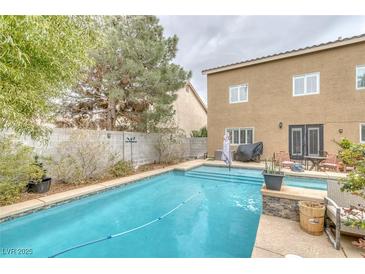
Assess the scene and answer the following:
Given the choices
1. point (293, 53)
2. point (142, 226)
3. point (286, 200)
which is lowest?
point (142, 226)

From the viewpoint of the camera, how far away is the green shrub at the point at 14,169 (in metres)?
5.83

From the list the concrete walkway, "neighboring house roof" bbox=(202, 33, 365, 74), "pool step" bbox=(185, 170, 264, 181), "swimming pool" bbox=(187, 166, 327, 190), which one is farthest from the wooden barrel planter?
"neighboring house roof" bbox=(202, 33, 365, 74)

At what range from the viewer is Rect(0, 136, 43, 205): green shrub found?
5.83 meters

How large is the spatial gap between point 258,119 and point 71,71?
11.7 metres

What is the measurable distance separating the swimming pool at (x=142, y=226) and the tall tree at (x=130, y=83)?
245 inches

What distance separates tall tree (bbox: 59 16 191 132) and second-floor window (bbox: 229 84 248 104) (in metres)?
3.71

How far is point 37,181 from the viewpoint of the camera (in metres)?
6.75

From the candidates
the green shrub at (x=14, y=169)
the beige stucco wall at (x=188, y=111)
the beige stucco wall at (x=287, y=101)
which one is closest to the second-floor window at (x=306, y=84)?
the beige stucco wall at (x=287, y=101)

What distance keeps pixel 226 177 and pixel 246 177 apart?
1.00 metres

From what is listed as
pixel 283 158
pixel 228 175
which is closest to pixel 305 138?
pixel 283 158

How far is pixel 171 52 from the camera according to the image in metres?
13.4

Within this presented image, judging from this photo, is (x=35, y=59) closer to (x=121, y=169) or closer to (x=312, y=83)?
(x=121, y=169)

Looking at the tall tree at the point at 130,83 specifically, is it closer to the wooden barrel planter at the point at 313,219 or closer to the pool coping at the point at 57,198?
the pool coping at the point at 57,198

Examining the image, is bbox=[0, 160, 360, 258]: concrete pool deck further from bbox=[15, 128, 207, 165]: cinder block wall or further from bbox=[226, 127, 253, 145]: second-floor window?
bbox=[226, 127, 253, 145]: second-floor window
